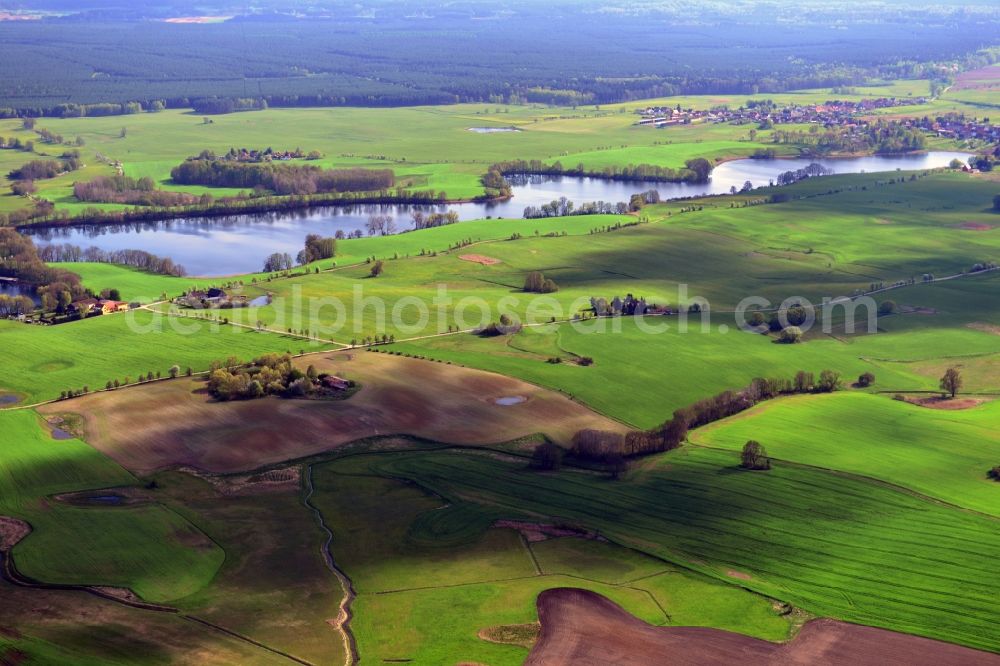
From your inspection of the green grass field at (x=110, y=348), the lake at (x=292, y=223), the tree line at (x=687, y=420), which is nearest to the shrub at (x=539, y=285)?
the green grass field at (x=110, y=348)

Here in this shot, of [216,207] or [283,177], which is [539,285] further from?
[283,177]

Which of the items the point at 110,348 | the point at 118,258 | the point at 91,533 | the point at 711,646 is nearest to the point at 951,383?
the point at 711,646

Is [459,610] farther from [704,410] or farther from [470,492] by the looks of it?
[704,410]

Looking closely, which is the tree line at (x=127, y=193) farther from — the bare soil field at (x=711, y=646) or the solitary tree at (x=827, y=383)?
the bare soil field at (x=711, y=646)

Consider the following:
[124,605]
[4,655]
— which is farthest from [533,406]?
[4,655]

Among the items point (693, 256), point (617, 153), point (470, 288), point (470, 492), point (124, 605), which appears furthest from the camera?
point (617, 153)

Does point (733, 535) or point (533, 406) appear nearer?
point (733, 535)

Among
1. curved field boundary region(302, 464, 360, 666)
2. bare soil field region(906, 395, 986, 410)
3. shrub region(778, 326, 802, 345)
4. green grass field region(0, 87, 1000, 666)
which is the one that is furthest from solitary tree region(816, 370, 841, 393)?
curved field boundary region(302, 464, 360, 666)
